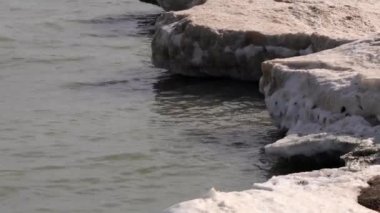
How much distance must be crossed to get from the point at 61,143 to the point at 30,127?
0.56 metres

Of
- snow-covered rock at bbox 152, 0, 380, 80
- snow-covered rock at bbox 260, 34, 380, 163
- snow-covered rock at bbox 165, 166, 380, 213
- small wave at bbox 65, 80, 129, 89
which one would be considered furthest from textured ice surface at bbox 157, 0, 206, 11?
snow-covered rock at bbox 165, 166, 380, 213

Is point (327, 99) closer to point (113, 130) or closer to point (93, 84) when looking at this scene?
point (113, 130)

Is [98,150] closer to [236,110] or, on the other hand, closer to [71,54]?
[236,110]

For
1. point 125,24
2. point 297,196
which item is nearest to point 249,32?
point 125,24

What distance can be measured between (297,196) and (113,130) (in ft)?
11.4

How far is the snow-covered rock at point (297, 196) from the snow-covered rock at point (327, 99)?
2.77ft

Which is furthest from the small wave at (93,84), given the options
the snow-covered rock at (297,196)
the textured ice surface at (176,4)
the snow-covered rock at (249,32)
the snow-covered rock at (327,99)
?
the snow-covered rock at (297,196)

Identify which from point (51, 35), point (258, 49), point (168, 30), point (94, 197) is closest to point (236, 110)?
point (258, 49)

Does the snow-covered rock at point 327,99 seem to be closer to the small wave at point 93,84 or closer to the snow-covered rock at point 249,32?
the snow-covered rock at point 249,32

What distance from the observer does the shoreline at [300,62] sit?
7340mm

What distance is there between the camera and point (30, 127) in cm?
915

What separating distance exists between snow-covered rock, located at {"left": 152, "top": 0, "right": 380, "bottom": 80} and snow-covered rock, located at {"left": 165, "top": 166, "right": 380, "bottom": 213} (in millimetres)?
3518

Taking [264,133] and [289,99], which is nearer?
[289,99]

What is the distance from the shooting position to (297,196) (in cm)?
575
